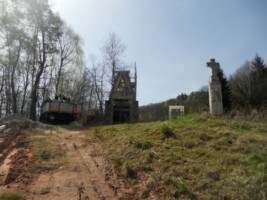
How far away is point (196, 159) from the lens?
8383 millimetres

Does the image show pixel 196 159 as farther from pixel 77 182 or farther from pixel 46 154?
pixel 46 154

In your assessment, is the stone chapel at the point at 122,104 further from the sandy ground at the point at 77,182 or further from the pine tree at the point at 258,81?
the pine tree at the point at 258,81

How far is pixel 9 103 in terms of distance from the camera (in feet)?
115

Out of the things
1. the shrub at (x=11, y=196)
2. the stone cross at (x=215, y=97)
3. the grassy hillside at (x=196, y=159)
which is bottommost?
the shrub at (x=11, y=196)

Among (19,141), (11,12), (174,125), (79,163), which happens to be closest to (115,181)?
(79,163)

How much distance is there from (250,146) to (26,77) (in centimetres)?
2989

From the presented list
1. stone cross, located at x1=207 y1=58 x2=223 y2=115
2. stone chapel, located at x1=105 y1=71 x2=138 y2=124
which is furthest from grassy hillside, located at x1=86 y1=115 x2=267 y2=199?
stone chapel, located at x1=105 y1=71 x2=138 y2=124

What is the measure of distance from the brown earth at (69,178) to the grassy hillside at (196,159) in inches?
15.3

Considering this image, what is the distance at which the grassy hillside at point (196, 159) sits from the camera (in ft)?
22.2

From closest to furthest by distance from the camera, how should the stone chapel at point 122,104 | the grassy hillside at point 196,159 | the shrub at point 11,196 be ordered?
1. the shrub at point 11,196
2. the grassy hillside at point 196,159
3. the stone chapel at point 122,104

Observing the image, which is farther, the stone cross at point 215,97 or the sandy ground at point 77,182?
the stone cross at point 215,97

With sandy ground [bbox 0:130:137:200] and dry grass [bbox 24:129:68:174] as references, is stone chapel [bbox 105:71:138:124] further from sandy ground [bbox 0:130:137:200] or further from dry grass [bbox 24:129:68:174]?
sandy ground [bbox 0:130:137:200]

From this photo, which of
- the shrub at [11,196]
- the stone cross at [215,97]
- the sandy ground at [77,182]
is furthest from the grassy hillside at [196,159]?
the shrub at [11,196]

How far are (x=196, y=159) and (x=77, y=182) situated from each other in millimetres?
3199
